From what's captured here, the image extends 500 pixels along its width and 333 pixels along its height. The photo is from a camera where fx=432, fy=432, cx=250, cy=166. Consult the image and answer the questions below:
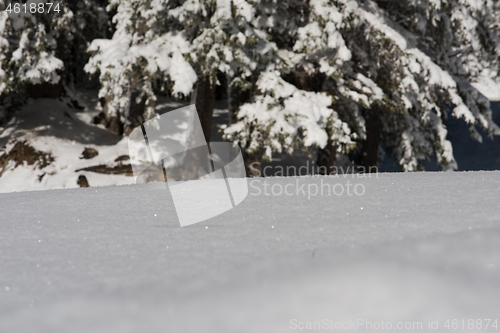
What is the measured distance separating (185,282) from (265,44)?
671cm

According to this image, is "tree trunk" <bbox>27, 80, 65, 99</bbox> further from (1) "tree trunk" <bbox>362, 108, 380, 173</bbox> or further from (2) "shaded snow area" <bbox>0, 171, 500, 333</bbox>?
(2) "shaded snow area" <bbox>0, 171, 500, 333</bbox>

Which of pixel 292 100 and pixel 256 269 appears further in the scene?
pixel 292 100

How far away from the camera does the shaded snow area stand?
138 centimetres

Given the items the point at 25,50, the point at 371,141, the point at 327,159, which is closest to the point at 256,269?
the point at 327,159

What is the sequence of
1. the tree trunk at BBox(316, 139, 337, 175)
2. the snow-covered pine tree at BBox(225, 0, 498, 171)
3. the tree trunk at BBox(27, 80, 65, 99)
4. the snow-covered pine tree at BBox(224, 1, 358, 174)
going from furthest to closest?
1. the tree trunk at BBox(27, 80, 65, 99)
2. the tree trunk at BBox(316, 139, 337, 175)
3. the snow-covered pine tree at BBox(225, 0, 498, 171)
4. the snow-covered pine tree at BBox(224, 1, 358, 174)

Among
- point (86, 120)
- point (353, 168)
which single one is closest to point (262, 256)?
point (353, 168)

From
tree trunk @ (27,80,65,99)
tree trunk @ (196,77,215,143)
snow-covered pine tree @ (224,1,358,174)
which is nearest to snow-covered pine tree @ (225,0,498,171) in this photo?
snow-covered pine tree @ (224,1,358,174)

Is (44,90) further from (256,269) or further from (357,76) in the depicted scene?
(256,269)

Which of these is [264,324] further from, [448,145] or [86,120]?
[86,120]

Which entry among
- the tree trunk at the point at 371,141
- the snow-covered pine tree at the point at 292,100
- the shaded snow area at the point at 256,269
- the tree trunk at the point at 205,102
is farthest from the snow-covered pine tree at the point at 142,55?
the tree trunk at the point at 371,141

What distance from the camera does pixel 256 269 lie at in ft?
5.33

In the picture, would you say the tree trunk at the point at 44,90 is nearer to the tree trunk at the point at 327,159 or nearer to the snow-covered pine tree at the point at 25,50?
the snow-covered pine tree at the point at 25,50

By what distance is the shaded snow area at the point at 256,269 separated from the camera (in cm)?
138

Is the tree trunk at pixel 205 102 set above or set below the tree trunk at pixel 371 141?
above
